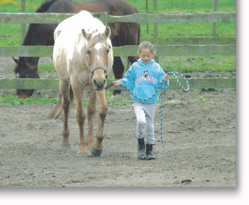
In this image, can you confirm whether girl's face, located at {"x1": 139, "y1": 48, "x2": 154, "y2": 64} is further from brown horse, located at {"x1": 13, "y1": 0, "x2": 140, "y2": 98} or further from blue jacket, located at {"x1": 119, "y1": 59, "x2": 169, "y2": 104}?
brown horse, located at {"x1": 13, "y1": 0, "x2": 140, "y2": 98}

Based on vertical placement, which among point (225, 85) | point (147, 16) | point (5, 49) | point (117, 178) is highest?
point (147, 16)

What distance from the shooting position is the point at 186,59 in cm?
1088

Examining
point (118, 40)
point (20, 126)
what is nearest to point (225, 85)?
point (118, 40)

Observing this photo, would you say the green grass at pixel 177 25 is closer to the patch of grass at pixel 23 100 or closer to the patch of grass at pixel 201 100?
the patch of grass at pixel 201 100

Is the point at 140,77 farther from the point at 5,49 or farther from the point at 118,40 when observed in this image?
the point at 118,40

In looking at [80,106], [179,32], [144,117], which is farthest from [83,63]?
[179,32]

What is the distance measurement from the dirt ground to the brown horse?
93 centimetres

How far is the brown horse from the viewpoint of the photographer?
7.91 meters

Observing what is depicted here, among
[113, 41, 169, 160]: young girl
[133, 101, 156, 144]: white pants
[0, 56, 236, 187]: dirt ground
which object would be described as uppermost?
[113, 41, 169, 160]: young girl

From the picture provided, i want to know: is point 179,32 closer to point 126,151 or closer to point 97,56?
point 126,151

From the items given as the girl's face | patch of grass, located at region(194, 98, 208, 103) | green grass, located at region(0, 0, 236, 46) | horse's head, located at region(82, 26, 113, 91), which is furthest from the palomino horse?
patch of grass, located at region(194, 98, 208, 103)

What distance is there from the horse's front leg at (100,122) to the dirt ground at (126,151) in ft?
0.33

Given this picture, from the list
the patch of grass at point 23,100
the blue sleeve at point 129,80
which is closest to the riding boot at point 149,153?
the blue sleeve at point 129,80
